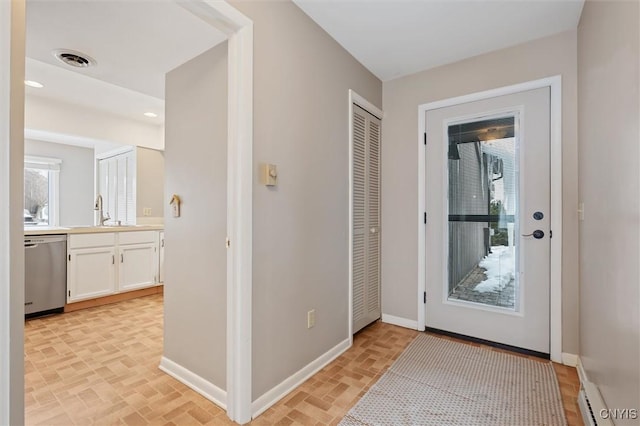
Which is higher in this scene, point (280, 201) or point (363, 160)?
point (363, 160)

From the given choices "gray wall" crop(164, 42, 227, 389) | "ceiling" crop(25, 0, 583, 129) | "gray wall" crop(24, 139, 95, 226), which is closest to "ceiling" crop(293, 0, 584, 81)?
"ceiling" crop(25, 0, 583, 129)

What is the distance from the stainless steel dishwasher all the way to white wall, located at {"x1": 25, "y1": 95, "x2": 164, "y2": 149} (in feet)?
4.45

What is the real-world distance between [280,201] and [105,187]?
463 cm

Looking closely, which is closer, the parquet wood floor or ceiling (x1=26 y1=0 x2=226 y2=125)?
the parquet wood floor

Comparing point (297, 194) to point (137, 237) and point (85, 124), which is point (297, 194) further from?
point (85, 124)

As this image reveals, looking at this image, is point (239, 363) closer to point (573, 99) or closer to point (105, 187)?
point (573, 99)

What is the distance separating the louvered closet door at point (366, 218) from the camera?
2.62m

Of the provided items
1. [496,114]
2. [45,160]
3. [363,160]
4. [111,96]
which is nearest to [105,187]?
[45,160]

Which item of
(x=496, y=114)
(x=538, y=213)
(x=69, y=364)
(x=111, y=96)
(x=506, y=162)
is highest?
(x=111, y=96)

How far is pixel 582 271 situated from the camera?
6.56 ft

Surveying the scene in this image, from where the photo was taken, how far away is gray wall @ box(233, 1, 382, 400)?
171 cm

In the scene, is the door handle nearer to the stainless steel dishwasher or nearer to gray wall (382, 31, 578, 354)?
gray wall (382, 31, 578, 354)

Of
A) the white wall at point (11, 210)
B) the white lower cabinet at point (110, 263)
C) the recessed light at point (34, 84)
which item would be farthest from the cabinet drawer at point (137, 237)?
the white wall at point (11, 210)

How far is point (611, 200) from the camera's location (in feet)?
4.50
